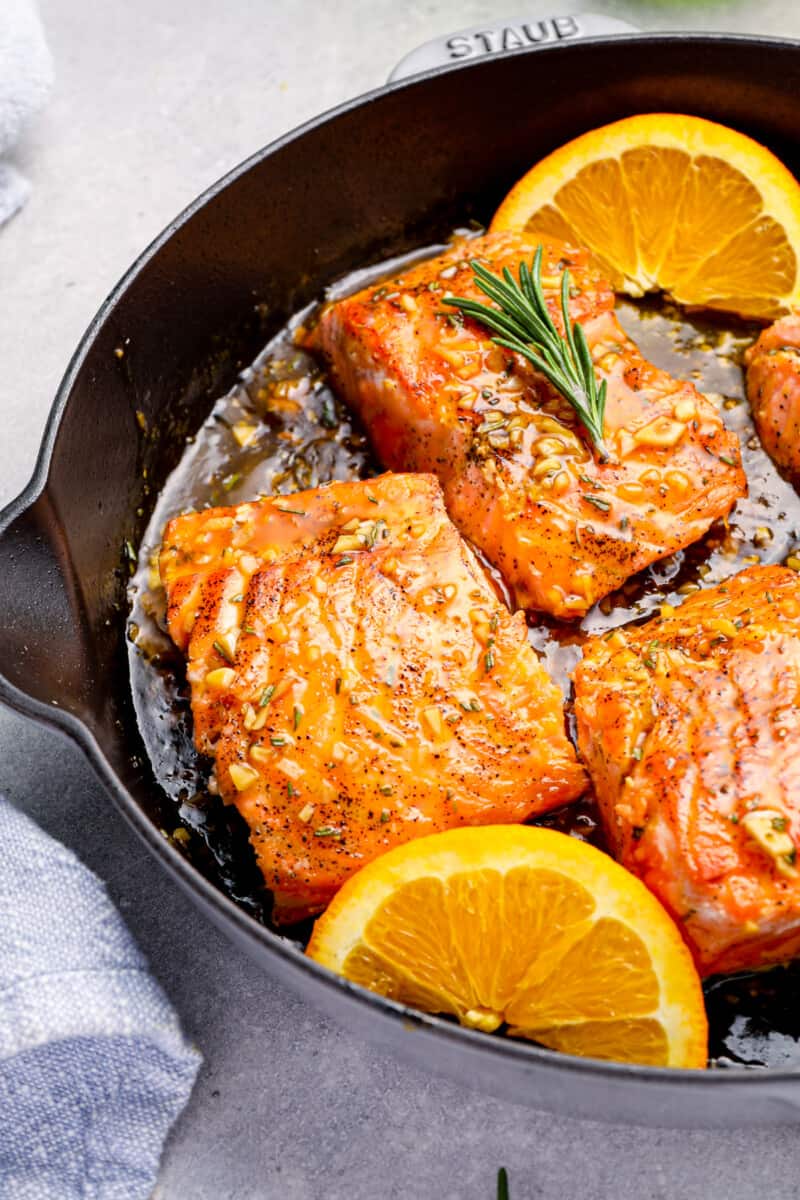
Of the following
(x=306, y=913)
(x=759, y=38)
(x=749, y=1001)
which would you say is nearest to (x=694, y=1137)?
(x=749, y=1001)

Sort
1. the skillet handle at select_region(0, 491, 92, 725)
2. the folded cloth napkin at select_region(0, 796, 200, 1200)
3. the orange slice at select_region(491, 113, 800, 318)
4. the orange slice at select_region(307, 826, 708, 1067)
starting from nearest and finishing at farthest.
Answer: the orange slice at select_region(307, 826, 708, 1067) → the skillet handle at select_region(0, 491, 92, 725) → the folded cloth napkin at select_region(0, 796, 200, 1200) → the orange slice at select_region(491, 113, 800, 318)

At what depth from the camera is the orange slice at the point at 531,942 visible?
2.48 m

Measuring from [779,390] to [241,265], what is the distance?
1.56m

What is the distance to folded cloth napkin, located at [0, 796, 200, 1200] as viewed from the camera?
9.05 feet

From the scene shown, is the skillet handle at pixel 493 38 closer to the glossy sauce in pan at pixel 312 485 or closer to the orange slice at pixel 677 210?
the orange slice at pixel 677 210

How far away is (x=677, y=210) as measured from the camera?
3543 mm

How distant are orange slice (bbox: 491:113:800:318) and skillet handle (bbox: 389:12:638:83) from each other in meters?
0.43

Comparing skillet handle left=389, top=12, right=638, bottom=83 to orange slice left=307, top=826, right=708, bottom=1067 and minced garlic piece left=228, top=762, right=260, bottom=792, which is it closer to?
minced garlic piece left=228, top=762, right=260, bottom=792

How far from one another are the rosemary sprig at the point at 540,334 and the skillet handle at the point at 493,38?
0.92 m

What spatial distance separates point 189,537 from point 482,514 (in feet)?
2.44

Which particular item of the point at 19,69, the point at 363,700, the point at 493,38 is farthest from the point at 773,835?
the point at 19,69

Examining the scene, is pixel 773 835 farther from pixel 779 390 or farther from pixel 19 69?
pixel 19 69

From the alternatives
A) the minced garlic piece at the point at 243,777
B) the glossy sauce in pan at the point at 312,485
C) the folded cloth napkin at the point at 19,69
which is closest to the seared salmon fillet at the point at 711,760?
the glossy sauce in pan at the point at 312,485

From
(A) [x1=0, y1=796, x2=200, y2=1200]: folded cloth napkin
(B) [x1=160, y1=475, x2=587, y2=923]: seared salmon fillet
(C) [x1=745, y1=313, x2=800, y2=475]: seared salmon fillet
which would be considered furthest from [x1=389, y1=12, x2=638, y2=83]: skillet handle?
(A) [x1=0, y1=796, x2=200, y2=1200]: folded cloth napkin
